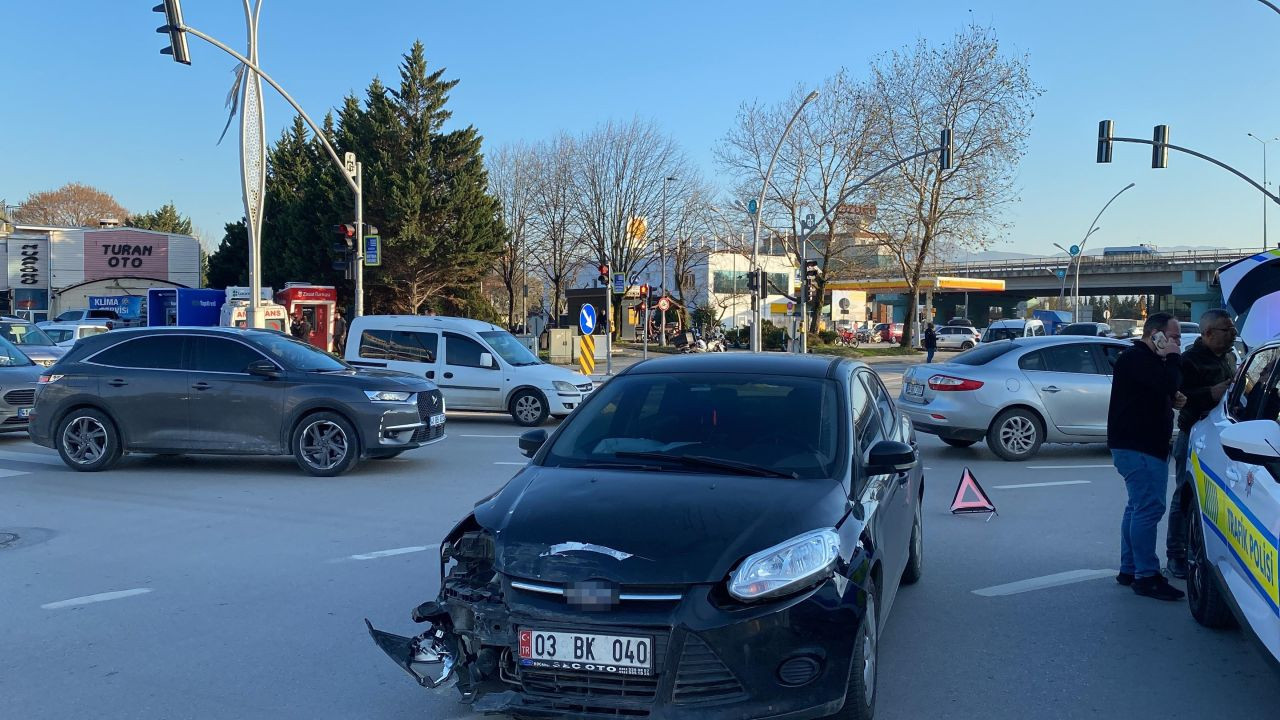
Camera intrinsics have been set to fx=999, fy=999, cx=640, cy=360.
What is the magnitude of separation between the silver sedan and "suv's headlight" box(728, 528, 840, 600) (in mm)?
9048

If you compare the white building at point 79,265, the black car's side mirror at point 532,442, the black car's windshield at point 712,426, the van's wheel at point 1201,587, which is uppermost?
the white building at point 79,265

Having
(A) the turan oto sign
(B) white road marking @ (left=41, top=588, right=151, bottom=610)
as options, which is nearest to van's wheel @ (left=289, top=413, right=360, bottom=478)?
(B) white road marking @ (left=41, top=588, right=151, bottom=610)

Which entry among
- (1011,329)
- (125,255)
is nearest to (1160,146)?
(1011,329)

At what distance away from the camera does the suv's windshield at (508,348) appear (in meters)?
16.5

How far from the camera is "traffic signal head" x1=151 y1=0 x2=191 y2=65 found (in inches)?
630

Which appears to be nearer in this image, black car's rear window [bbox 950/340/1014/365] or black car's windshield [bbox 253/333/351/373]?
black car's windshield [bbox 253/333/351/373]

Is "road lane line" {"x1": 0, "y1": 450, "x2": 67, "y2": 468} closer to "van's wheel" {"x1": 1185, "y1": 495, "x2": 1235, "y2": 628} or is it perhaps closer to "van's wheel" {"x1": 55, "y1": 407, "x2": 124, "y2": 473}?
"van's wheel" {"x1": 55, "y1": 407, "x2": 124, "y2": 473}

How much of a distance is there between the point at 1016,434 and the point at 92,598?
1022 centimetres

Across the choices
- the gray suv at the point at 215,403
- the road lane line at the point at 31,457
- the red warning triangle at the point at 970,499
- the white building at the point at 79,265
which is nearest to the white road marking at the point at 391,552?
the gray suv at the point at 215,403

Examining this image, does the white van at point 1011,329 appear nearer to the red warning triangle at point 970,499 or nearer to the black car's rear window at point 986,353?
the black car's rear window at point 986,353

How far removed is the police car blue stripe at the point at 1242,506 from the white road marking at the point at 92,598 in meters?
5.99

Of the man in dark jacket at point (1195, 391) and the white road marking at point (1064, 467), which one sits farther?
the white road marking at point (1064, 467)

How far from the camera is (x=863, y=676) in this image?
381 cm

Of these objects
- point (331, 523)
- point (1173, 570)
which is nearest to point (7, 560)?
point (331, 523)
